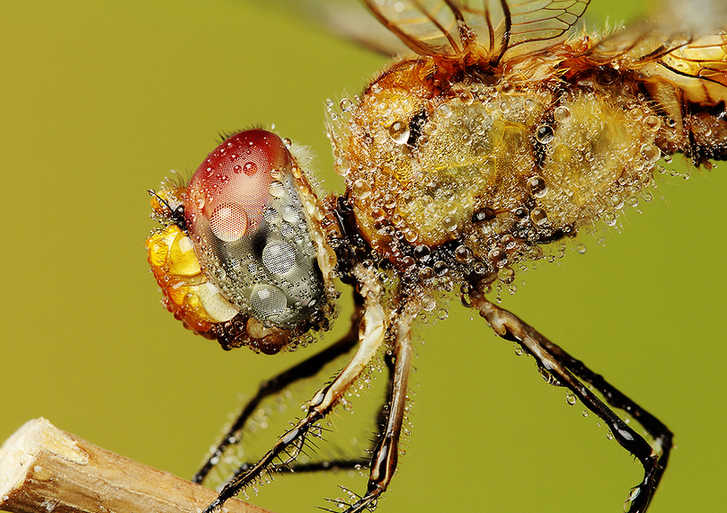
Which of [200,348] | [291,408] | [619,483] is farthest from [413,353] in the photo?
[200,348]

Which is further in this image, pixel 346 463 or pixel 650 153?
pixel 346 463

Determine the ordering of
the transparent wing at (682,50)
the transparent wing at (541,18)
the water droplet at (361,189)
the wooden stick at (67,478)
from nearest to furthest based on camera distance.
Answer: the wooden stick at (67,478) → the transparent wing at (682,50) → the transparent wing at (541,18) → the water droplet at (361,189)

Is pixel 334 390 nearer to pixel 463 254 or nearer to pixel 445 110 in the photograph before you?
pixel 463 254

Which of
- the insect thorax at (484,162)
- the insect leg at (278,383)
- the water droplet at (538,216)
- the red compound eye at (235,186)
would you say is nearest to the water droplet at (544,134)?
the insect thorax at (484,162)

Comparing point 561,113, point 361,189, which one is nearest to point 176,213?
point 361,189

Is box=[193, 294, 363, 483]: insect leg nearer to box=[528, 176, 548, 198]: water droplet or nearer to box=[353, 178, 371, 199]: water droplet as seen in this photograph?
box=[353, 178, 371, 199]: water droplet

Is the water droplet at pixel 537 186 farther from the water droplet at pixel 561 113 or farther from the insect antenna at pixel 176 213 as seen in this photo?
the insect antenna at pixel 176 213

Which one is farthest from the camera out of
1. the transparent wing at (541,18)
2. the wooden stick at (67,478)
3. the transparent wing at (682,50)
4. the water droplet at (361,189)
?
the water droplet at (361,189)

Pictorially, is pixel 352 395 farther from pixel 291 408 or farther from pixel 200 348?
pixel 200 348
